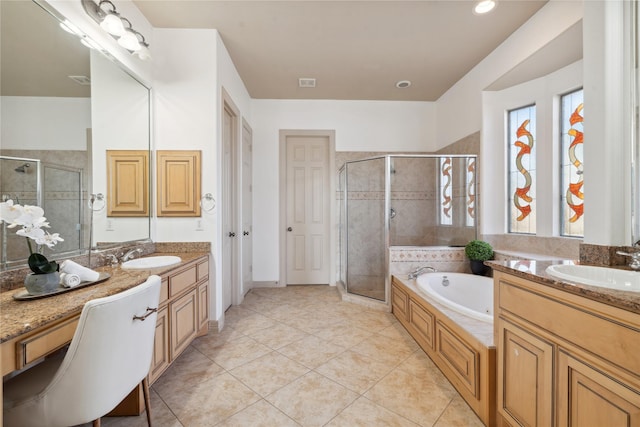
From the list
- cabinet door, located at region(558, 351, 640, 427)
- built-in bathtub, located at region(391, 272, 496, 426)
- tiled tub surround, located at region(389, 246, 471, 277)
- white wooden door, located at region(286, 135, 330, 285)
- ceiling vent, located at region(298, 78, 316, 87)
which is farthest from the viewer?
white wooden door, located at region(286, 135, 330, 285)

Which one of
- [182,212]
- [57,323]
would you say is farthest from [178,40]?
[57,323]

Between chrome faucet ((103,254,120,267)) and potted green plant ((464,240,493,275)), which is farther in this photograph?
potted green plant ((464,240,493,275))

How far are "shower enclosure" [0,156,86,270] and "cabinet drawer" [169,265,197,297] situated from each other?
58 centimetres

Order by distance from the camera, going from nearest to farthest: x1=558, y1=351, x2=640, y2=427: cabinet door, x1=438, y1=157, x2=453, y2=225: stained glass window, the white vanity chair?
x1=558, y1=351, x2=640, y2=427: cabinet door
the white vanity chair
x1=438, y1=157, x2=453, y2=225: stained glass window

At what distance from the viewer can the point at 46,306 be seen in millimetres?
1018

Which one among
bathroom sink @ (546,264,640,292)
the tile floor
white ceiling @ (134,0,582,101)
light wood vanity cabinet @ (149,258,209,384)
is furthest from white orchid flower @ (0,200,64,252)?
bathroom sink @ (546,264,640,292)

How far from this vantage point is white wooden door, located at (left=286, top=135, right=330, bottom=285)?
388cm

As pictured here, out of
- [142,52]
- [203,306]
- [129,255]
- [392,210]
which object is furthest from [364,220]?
[142,52]

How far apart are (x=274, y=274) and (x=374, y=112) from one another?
2.85 metres

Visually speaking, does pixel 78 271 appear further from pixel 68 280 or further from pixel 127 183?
pixel 127 183

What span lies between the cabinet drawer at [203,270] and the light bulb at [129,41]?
5.59 ft

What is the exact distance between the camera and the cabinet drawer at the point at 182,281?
1.74m

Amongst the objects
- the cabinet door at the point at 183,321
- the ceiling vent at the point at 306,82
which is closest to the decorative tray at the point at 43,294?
the cabinet door at the point at 183,321

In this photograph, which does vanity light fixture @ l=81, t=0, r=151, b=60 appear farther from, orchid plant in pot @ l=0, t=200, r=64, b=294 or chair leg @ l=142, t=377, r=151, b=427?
chair leg @ l=142, t=377, r=151, b=427
